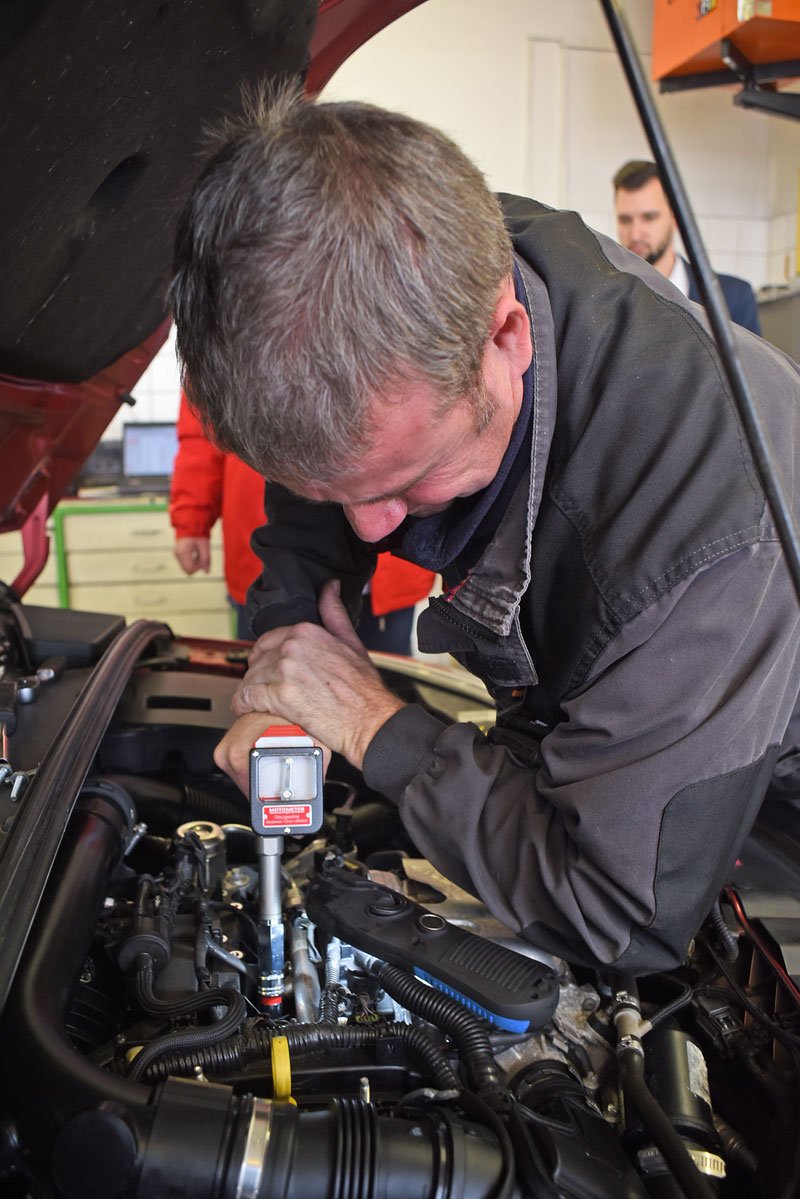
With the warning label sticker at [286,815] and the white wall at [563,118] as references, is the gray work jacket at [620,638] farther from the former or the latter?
the white wall at [563,118]

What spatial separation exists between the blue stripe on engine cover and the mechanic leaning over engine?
90 mm

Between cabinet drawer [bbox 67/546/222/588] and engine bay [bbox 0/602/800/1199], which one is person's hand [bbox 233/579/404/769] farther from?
cabinet drawer [bbox 67/546/222/588]

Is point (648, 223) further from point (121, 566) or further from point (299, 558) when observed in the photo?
point (121, 566)

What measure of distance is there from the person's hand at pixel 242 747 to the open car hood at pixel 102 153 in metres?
0.51

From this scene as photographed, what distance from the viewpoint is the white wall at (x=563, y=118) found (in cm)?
450

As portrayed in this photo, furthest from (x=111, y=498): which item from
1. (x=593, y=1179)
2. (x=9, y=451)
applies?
(x=593, y=1179)

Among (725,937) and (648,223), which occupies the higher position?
(648,223)

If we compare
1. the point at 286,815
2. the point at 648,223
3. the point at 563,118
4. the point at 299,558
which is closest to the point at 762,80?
the point at 648,223

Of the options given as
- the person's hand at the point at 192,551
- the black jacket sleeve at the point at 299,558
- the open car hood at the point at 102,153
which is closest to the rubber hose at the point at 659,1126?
the black jacket sleeve at the point at 299,558

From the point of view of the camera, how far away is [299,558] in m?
1.31

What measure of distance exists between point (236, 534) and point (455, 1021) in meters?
1.82

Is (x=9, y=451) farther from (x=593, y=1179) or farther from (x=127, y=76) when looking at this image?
(x=593, y=1179)

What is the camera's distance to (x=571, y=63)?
4.66 metres

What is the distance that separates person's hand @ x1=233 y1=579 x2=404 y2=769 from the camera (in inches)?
40.5
